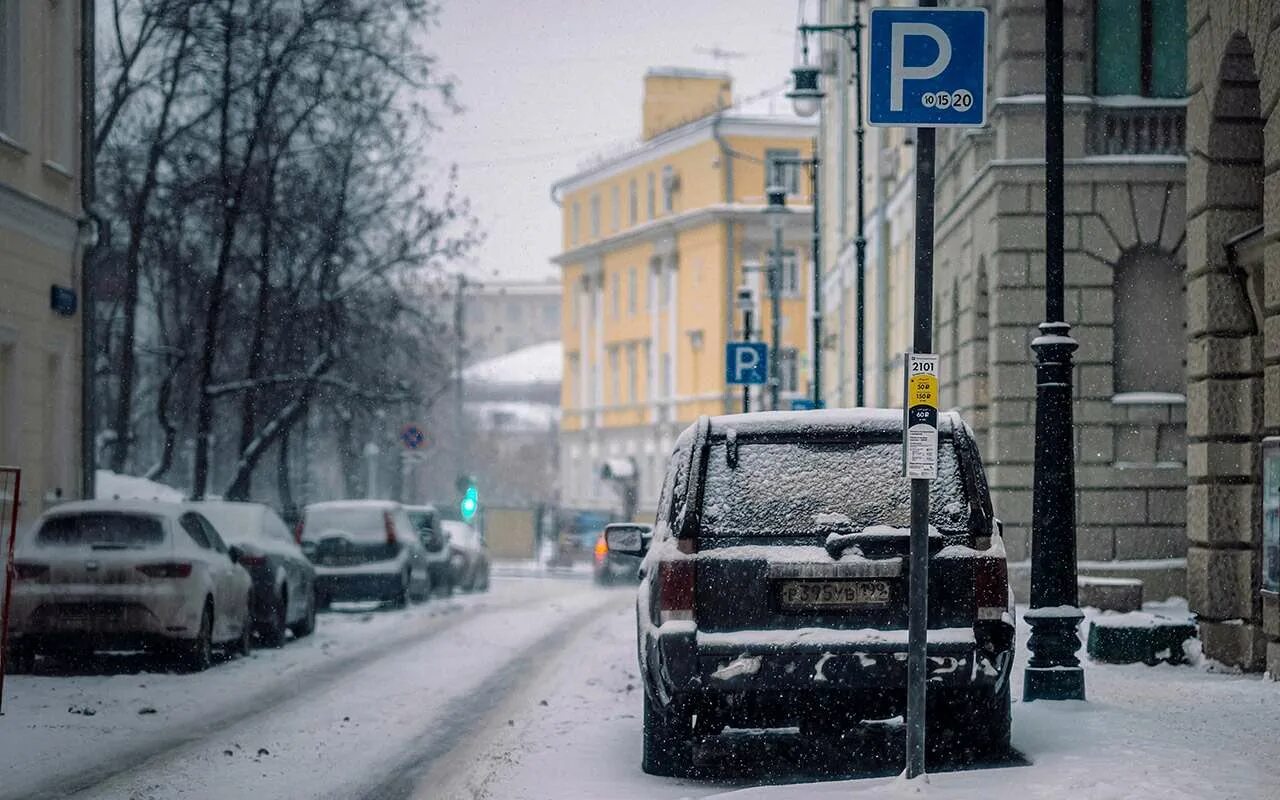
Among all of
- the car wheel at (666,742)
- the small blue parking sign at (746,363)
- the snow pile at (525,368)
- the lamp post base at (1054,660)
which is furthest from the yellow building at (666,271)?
the car wheel at (666,742)

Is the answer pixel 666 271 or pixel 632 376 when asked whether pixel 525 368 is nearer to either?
pixel 632 376

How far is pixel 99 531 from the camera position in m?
17.3

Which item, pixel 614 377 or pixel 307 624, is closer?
pixel 307 624

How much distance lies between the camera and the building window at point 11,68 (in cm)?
2389

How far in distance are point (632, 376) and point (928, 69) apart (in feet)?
249

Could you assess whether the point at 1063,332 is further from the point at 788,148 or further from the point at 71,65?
the point at 788,148

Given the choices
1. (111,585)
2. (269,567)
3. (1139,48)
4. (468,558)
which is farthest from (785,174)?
(111,585)

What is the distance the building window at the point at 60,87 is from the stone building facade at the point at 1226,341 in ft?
49.6

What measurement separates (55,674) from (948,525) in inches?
394

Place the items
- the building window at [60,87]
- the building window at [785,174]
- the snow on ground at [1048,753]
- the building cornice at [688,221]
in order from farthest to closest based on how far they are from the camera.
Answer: the building cornice at [688,221], the building window at [785,174], the building window at [60,87], the snow on ground at [1048,753]

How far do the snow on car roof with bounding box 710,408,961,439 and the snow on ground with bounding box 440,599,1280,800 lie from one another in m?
1.68

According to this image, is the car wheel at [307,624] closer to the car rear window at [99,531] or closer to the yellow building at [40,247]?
the yellow building at [40,247]

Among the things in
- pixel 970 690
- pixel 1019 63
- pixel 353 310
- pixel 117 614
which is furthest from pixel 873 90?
pixel 353 310

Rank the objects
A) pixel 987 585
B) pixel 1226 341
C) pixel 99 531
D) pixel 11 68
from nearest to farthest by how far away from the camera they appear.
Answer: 1. pixel 987 585
2. pixel 1226 341
3. pixel 99 531
4. pixel 11 68
